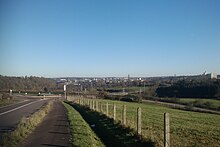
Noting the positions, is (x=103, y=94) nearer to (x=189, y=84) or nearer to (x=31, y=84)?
(x=189, y=84)

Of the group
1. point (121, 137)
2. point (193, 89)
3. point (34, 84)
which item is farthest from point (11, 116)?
point (34, 84)

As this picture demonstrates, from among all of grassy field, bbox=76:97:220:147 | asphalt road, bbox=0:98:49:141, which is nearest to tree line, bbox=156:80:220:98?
asphalt road, bbox=0:98:49:141

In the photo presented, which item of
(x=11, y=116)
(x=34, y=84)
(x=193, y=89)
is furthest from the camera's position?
(x=34, y=84)

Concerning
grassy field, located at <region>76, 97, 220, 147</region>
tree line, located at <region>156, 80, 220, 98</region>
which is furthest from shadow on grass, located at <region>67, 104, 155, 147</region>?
tree line, located at <region>156, 80, 220, 98</region>

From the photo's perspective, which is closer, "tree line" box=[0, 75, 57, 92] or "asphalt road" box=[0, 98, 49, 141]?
"asphalt road" box=[0, 98, 49, 141]

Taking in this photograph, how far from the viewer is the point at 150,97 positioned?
297 ft

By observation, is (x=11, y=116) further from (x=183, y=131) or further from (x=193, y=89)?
(x=193, y=89)

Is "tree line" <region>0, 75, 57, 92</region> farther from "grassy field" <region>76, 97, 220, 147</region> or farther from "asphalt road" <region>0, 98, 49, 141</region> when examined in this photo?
"grassy field" <region>76, 97, 220, 147</region>

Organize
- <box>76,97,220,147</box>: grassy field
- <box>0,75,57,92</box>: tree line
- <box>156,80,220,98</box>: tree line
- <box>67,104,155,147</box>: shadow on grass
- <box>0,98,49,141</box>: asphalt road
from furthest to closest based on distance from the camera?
<box>0,75,57,92</box>: tree line → <box>156,80,220,98</box>: tree line → <box>0,98,49,141</box>: asphalt road → <box>76,97,220,147</box>: grassy field → <box>67,104,155,147</box>: shadow on grass

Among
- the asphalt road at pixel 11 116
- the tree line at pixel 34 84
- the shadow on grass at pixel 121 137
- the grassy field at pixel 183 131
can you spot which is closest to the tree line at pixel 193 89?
the tree line at pixel 34 84

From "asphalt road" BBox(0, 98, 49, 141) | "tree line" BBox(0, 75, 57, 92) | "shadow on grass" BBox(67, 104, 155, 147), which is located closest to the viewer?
"shadow on grass" BBox(67, 104, 155, 147)

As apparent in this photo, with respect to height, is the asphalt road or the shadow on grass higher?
the shadow on grass

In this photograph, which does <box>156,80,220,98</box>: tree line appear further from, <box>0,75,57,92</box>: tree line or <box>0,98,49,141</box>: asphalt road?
<box>0,98,49,141</box>: asphalt road

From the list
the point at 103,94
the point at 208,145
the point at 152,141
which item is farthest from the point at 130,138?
the point at 103,94
